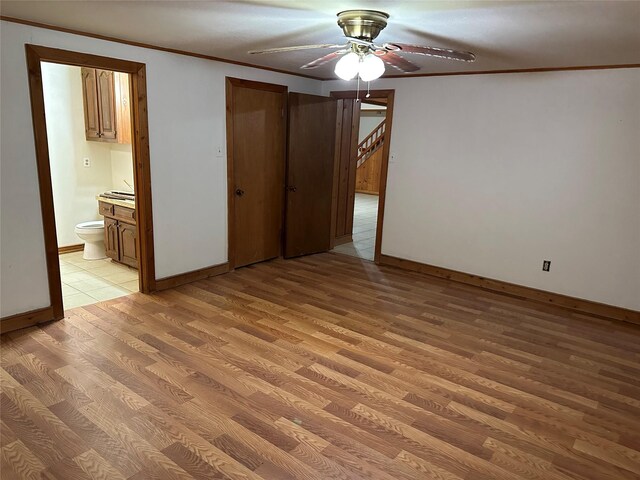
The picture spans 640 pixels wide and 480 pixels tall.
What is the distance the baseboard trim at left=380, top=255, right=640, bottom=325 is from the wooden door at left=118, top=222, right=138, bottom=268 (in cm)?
288

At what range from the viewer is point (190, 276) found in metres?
4.53

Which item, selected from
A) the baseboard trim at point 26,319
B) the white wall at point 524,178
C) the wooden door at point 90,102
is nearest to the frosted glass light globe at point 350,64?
the white wall at point 524,178

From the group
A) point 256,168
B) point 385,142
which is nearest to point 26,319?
point 256,168

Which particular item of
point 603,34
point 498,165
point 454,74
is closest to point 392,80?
point 454,74

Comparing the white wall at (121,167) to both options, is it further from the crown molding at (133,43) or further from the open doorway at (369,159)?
the open doorway at (369,159)

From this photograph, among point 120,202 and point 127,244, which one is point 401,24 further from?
point 127,244

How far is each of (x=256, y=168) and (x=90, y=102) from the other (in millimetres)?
2123

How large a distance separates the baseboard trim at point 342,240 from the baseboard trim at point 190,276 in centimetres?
188

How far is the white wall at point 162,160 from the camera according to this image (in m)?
3.07

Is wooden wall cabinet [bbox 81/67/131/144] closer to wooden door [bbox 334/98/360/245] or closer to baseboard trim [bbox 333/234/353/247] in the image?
wooden door [bbox 334/98/360/245]

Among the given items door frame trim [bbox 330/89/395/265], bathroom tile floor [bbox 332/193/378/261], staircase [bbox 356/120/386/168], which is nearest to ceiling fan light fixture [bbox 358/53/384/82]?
door frame trim [bbox 330/89/395/265]

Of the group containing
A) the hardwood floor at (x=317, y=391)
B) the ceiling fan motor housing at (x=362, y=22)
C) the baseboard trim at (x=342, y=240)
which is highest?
the ceiling fan motor housing at (x=362, y=22)

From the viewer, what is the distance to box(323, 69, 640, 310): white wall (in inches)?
155

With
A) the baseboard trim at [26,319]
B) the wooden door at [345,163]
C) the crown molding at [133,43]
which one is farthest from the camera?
the wooden door at [345,163]
